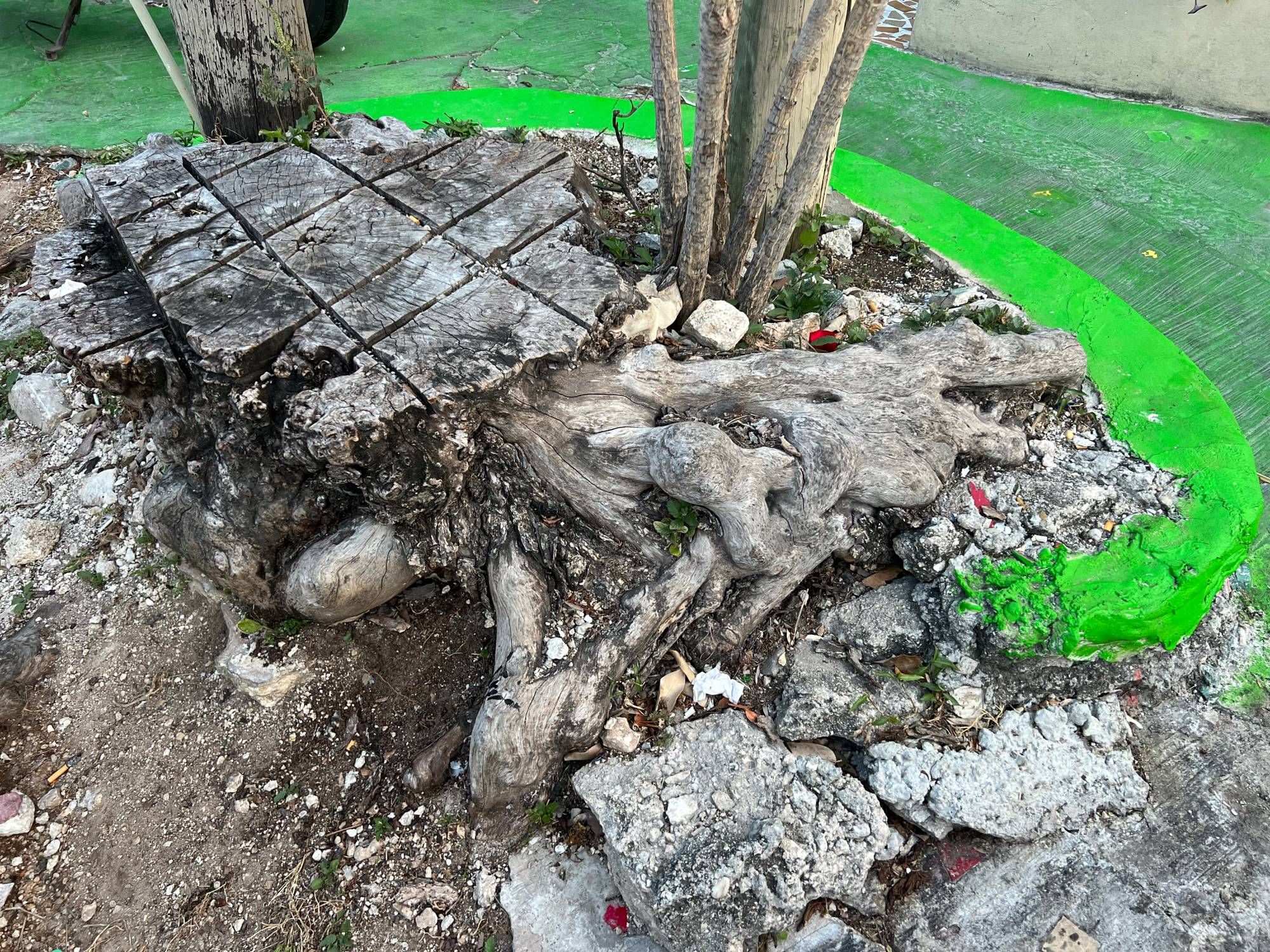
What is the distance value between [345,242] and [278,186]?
465 mm

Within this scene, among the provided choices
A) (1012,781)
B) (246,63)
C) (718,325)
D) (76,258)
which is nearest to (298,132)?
(246,63)

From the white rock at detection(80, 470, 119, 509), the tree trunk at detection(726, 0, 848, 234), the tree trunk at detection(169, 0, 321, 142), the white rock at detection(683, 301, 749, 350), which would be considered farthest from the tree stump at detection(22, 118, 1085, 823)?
the tree trunk at detection(169, 0, 321, 142)

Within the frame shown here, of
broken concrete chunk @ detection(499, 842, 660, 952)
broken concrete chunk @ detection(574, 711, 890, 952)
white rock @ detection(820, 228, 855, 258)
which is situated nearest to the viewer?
broken concrete chunk @ detection(574, 711, 890, 952)

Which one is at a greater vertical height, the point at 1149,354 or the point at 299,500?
the point at 1149,354

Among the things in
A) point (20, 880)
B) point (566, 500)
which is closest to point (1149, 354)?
point (566, 500)

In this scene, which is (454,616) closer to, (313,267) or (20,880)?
(313,267)

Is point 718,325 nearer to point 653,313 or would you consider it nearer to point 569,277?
point 653,313

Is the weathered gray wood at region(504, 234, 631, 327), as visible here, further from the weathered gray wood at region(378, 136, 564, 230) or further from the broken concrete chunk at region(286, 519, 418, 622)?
the broken concrete chunk at region(286, 519, 418, 622)

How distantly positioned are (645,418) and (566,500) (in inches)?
13.4

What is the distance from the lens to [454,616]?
264cm

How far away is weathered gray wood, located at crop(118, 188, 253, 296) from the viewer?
7.59 feet

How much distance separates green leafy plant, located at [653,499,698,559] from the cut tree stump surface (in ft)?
1.70

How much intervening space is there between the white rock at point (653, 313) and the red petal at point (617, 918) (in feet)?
5.22

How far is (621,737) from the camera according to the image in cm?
223
